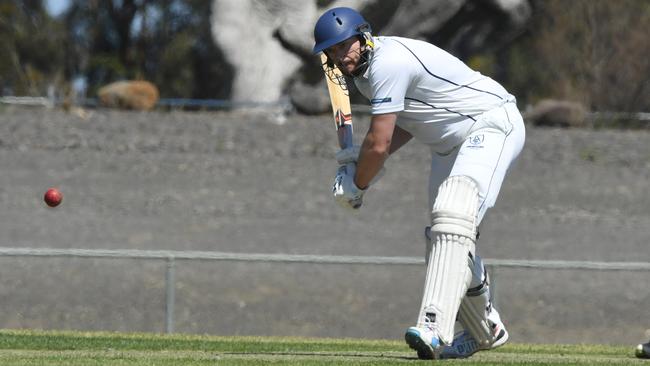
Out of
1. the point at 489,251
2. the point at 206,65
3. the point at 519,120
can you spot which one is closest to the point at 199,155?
the point at 489,251

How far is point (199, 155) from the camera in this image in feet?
75.2

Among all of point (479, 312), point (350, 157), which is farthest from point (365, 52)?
point (479, 312)

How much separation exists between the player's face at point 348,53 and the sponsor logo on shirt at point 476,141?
0.75 m

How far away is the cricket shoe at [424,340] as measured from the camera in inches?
271

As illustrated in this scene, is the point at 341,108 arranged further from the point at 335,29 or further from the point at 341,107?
the point at 335,29

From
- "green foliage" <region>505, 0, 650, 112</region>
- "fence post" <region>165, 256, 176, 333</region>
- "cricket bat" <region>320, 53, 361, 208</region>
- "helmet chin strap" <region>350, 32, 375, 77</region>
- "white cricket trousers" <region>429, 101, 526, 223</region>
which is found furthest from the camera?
"green foliage" <region>505, 0, 650, 112</region>

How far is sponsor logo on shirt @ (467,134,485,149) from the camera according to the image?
23.5ft

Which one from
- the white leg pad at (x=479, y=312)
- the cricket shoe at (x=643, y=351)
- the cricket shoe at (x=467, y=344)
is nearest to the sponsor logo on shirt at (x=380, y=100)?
the white leg pad at (x=479, y=312)

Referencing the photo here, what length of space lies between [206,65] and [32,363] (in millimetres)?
35736

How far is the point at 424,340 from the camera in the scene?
6891 mm

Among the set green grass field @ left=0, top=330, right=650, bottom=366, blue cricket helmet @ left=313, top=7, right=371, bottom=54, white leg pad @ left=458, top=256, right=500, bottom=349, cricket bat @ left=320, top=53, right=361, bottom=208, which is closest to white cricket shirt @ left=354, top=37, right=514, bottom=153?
blue cricket helmet @ left=313, top=7, right=371, bottom=54

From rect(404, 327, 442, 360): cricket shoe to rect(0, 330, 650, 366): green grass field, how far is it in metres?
0.08

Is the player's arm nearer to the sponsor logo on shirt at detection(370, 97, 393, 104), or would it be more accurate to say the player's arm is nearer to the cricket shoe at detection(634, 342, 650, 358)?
the sponsor logo on shirt at detection(370, 97, 393, 104)

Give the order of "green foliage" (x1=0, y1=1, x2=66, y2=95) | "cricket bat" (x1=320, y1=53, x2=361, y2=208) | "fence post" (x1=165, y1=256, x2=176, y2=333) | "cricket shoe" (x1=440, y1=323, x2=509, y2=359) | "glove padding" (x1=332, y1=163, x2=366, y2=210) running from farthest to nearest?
"green foliage" (x1=0, y1=1, x2=66, y2=95) < "fence post" (x1=165, y1=256, x2=176, y2=333) < "cricket shoe" (x1=440, y1=323, x2=509, y2=359) < "cricket bat" (x1=320, y1=53, x2=361, y2=208) < "glove padding" (x1=332, y1=163, x2=366, y2=210)
